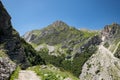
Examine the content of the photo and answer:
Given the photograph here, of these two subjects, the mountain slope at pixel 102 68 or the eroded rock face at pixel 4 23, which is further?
the mountain slope at pixel 102 68

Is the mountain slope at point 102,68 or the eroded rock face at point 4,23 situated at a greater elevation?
the mountain slope at point 102,68

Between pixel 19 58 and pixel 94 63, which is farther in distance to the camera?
pixel 94 63

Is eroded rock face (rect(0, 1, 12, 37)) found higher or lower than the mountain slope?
lower

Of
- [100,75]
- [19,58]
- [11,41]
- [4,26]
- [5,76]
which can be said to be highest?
[100,75]

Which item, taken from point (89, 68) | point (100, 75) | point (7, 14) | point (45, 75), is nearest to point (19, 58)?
point (7, 14)

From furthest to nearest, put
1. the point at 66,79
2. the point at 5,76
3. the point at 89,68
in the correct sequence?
the point at 89,68 < the point at 66,79 < the point at 5,76

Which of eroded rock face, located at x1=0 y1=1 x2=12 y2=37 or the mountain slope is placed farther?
the mountain slope

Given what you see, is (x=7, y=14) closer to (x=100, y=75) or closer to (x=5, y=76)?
(x=5, y=76)

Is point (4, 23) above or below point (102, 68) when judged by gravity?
below

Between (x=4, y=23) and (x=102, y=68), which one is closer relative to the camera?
(x=4, y=23)

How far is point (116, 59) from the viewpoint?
17838 cm

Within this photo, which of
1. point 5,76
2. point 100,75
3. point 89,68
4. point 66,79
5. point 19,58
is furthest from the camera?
point 89,68

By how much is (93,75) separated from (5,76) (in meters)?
137

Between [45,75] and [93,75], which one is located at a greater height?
[93,75]
